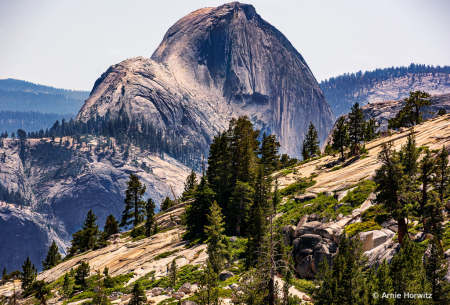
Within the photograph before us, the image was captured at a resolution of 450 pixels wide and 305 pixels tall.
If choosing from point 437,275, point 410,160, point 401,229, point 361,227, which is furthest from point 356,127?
point 437,275

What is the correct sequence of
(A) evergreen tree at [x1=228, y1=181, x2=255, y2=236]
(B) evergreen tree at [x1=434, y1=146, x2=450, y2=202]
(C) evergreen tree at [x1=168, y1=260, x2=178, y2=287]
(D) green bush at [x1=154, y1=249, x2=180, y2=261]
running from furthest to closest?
1. (A) evergreen tree at [x1=228, y1=181, x2=255, y2=236]
2. (D) green bush at [x1=154, y1=249, x2=180, y2=261]
3. (C) evergreen tree at [x1=168, y1=260, x2=178, y2=287]
4. (B) evergreen tree at [x1=434, y1=146, x2=450, y2=202]

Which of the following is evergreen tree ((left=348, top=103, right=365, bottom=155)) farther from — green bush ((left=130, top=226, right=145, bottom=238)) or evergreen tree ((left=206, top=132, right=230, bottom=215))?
green bush ((left=130, top=226, right=145, bottom=238))

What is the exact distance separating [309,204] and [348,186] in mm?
6238

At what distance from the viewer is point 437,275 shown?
56.4 feet

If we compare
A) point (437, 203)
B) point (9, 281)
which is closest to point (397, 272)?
point (437, 203)

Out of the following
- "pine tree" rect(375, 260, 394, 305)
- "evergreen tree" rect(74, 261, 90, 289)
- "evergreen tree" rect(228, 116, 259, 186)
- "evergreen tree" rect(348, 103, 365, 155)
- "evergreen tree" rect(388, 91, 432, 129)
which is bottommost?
"evergreen tree" rect(74, 261, 90, 289)

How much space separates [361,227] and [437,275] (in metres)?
10.4

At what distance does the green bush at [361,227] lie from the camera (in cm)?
2692

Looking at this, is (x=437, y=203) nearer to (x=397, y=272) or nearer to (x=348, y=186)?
(x=397, y=272)

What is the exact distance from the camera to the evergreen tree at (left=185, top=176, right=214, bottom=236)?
48.3 metres

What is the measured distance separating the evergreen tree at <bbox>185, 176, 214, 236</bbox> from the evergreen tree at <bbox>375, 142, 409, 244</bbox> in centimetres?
2903

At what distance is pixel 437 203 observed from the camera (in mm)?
21484

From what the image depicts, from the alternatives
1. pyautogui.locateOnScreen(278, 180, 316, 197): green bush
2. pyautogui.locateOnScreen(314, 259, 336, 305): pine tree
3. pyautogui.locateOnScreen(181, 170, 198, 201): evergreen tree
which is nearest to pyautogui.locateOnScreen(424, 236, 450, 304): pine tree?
pyautogui.locateOnScreen(314, 259, 336, 305): pine tree

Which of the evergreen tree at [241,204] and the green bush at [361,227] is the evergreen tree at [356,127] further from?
the green bush at [361,227]
